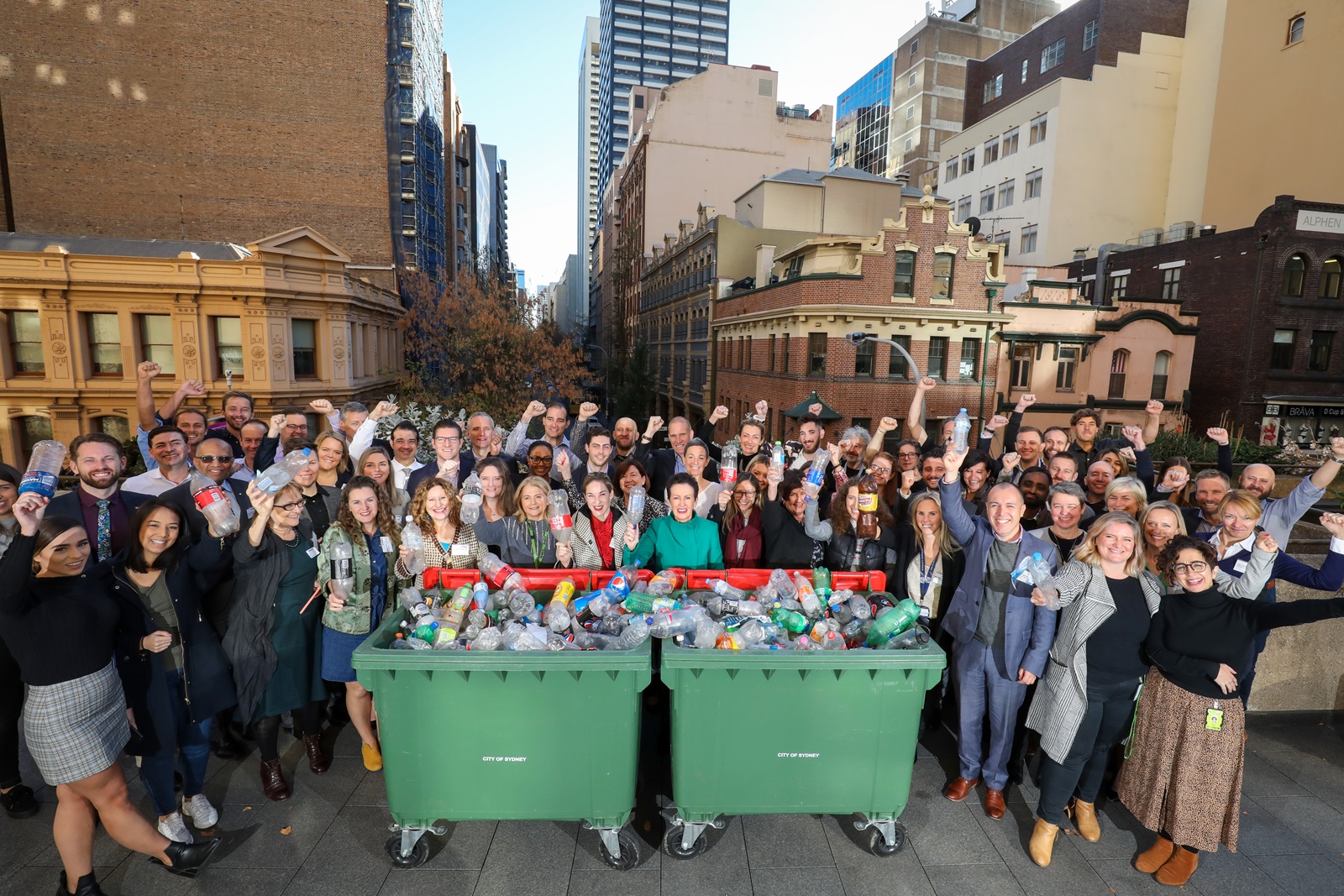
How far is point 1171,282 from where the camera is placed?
31.0 metres

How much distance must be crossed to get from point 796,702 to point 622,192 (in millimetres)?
63824

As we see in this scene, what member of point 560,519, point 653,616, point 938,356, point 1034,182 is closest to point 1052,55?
point 1034,182

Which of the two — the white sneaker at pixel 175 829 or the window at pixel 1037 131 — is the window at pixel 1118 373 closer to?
the window at pixel 1037 131

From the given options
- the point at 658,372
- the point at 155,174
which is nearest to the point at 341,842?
the point at 155,174

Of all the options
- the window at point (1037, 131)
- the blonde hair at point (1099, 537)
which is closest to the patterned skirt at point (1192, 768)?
the blonde hair at point (1099, 537)

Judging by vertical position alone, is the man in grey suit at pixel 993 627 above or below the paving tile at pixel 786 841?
above

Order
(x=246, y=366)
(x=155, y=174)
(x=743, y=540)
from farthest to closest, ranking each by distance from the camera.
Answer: (x=155, y=174), (x=246, y=366), (x=743, y=540)

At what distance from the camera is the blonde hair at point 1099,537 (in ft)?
12.6


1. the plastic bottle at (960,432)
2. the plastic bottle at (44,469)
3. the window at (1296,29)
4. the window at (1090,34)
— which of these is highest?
the window at (1090,34)

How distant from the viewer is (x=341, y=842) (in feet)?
13.2

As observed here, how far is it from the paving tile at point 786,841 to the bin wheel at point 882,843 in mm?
268

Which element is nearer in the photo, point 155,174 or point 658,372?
point 155,174

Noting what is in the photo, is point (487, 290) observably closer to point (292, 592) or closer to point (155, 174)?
point (155, 174)

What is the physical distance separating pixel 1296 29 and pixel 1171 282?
1301 centimetres
